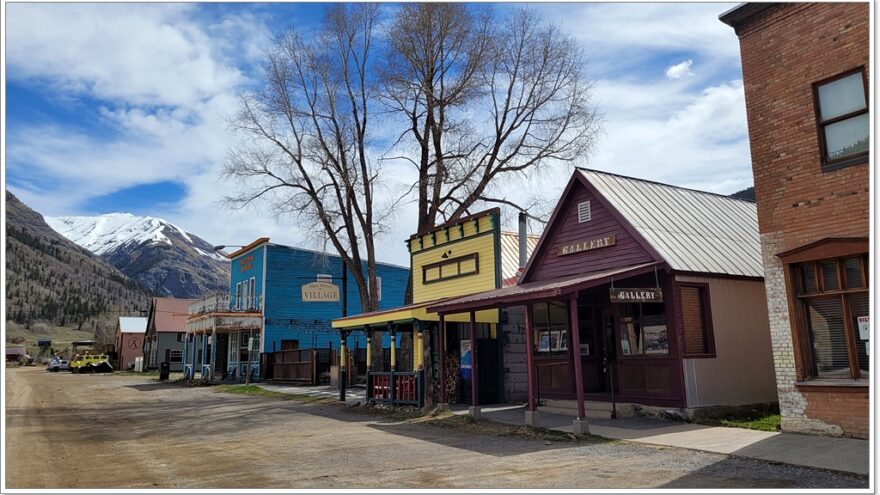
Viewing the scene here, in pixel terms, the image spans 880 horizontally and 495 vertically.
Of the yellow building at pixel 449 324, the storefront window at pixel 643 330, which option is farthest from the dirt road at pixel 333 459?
the storefront window at pixel 643 330

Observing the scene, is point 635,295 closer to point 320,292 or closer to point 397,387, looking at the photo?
point 397,387

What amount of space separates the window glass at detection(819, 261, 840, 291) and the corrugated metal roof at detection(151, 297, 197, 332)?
5122 cm

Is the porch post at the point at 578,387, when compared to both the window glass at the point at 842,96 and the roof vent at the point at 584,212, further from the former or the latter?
the window glass at the point at 842,96

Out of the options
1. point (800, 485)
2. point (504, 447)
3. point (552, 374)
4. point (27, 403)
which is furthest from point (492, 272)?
point (27, 403)

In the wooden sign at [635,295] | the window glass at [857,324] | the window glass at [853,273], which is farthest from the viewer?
the wooden sign at [635,295]

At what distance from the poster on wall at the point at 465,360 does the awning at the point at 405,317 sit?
69 cm

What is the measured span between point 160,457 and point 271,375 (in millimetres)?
24035

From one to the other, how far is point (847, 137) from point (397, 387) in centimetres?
1216

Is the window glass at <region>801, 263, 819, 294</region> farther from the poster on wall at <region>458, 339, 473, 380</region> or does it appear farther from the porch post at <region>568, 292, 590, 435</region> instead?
the poster on wall at <region>458, 339, 473, 380</region>

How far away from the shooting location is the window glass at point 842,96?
10.5 m

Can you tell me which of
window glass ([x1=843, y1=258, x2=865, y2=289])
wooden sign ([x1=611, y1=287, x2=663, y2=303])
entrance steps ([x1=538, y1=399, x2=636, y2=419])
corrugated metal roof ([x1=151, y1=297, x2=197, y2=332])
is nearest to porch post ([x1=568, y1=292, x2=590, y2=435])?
wooden sign ([x1=611, y1=287, x2=663, y2=303])

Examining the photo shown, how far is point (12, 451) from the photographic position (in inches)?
432

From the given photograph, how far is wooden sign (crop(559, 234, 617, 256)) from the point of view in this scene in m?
15.3

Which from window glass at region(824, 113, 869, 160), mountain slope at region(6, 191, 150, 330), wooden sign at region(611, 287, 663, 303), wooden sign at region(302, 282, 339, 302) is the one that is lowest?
wooden sign at region(611, 287, 663, 303)
